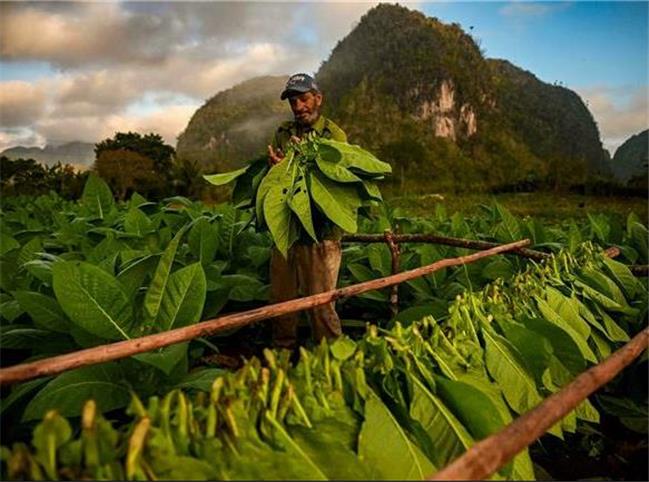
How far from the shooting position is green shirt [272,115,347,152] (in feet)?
10.0

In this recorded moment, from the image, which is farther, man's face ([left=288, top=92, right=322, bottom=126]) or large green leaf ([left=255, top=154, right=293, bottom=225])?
man's face ([left=288, top=92, right=322, bottom=126])

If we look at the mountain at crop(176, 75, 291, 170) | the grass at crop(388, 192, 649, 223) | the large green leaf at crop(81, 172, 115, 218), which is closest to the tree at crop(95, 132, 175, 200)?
the grass at crop(388, 192, 649, 223)

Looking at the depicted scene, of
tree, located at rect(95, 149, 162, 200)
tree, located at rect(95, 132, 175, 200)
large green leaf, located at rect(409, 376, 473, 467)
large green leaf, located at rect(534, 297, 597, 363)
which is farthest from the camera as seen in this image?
tree, located at rect(95, 149, 162, 200)

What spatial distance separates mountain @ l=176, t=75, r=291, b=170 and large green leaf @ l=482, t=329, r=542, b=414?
9245 cm

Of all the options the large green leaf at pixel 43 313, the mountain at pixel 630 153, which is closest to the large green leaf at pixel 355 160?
the large green leaf at pixel 43 313

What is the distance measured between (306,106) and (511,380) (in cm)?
197

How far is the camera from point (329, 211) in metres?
2.41

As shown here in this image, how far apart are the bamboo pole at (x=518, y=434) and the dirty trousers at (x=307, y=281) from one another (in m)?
1.63

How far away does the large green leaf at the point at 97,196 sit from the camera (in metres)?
4.77

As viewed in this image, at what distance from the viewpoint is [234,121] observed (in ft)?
341

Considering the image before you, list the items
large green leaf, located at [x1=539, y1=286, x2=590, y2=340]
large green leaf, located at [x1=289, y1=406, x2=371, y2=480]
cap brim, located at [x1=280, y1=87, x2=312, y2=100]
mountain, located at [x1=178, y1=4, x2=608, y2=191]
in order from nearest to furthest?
1. large green leaf, located at [x1=289, y1=406, x2=371, y2=480]
2. large green leaf, located at [x1=539, y1=286, x2=590, y2=340]
3. cap brim, located at [x1=280, y1=87, x2=312, y2=100]
4. mountain, located at [x1=178, y1=4, x2=608, y2=191]

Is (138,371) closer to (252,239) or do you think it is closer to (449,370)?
(449,370)

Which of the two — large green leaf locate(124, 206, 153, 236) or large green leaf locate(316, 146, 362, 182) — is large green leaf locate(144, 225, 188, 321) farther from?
large green leaf locate(124, 206, 153, 236)

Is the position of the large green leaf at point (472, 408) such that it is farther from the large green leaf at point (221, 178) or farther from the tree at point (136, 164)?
the tree at point (136, 164)
